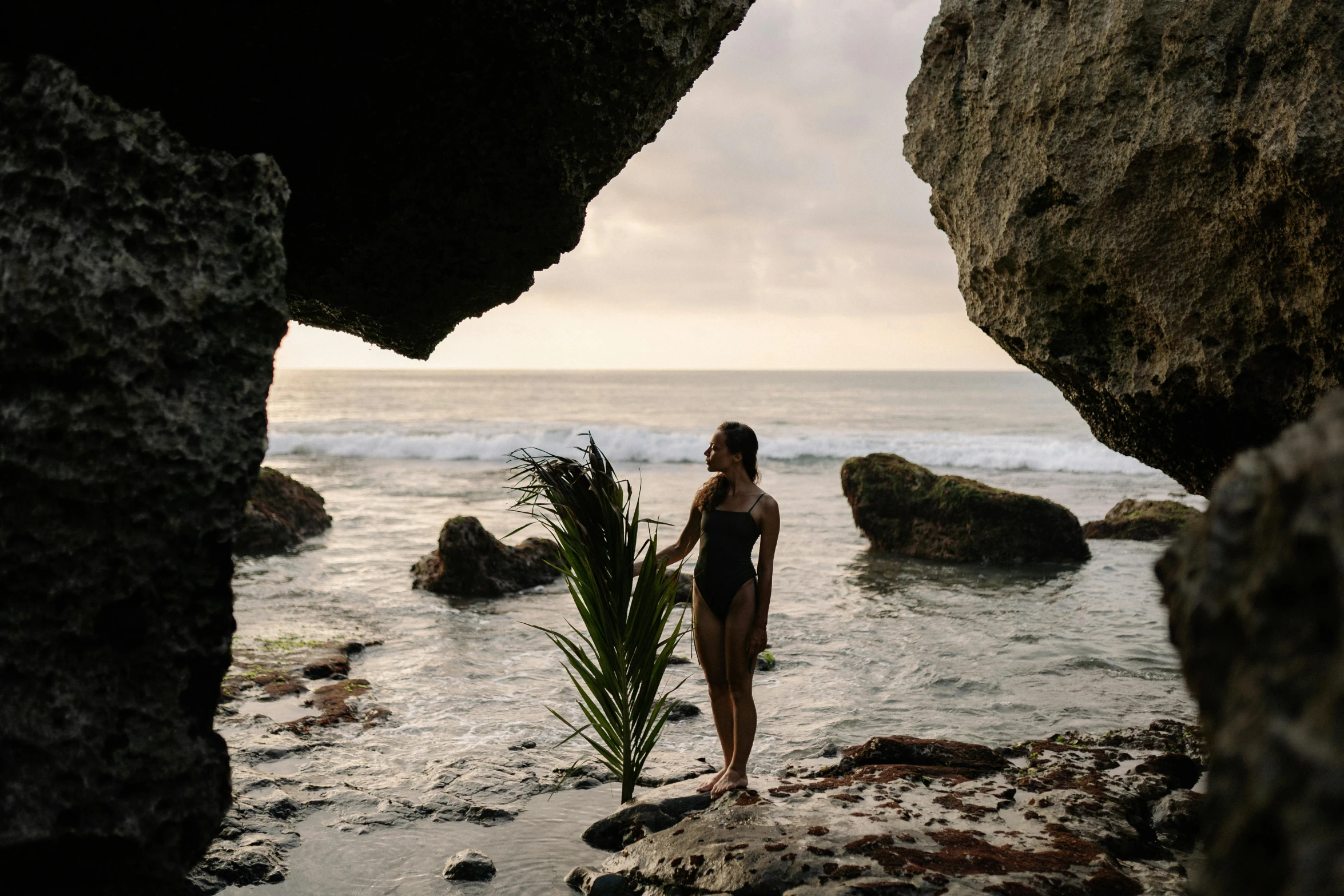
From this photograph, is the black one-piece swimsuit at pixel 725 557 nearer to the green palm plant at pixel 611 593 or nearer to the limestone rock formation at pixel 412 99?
the green palm plant at pixel 611 593

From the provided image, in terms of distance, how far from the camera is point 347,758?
615 cm

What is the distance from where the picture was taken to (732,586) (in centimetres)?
532

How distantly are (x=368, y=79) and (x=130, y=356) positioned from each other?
1553mm

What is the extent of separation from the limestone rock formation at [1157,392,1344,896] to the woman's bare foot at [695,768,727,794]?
420 centimetres

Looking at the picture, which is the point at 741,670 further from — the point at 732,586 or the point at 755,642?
the point at 732,586

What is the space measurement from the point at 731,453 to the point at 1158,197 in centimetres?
248

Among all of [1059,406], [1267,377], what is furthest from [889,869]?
[1059,406]

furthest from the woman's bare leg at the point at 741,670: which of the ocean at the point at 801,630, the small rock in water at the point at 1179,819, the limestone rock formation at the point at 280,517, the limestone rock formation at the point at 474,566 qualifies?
the limestone rock formation at the point at 280,517

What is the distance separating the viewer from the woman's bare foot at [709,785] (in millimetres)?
5258

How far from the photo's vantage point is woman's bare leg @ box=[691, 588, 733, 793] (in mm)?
5422

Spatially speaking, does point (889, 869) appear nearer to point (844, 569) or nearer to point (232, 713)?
point (232, 713)

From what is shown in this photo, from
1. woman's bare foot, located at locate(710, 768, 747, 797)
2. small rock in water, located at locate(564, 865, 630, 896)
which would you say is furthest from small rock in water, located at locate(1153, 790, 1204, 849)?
small rock in water, located at locate(564, 865, 630, 896)

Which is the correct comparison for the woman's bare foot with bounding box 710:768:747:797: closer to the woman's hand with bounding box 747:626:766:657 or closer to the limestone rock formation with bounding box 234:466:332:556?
the woman's hand with bounding box 747:626:766:657

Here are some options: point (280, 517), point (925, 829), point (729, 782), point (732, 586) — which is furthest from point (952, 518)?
point (280, 517)
